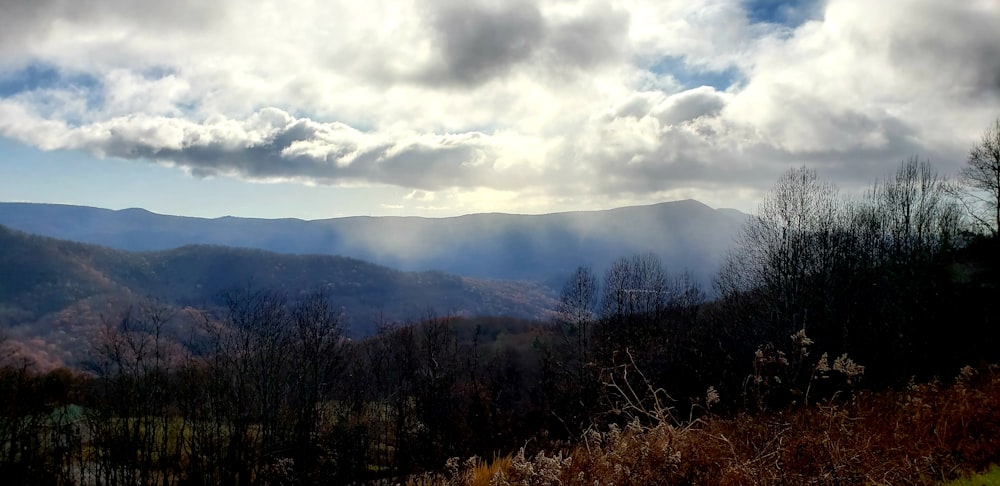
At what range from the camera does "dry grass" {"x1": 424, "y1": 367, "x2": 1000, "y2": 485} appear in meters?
6.21

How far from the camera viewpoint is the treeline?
18797mm

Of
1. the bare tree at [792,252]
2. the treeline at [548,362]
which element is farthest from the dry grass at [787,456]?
the bare tree at [792,252]

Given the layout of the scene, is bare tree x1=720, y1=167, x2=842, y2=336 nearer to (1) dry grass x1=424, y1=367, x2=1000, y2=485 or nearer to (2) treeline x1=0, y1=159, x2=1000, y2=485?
(2) treeline x1=0, y1=159, x2=1000, y2=485

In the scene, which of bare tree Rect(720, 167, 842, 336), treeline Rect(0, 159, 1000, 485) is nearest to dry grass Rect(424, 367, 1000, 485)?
treeline Rect(0, 159, 1000, 485)

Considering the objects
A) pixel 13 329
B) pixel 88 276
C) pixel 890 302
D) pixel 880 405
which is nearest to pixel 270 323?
pixel 880 405

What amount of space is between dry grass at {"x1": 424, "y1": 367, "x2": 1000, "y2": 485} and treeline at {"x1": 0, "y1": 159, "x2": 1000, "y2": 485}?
958 centimetres

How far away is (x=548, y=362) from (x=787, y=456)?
36.8m

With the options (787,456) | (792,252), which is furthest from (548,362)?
(787,456)

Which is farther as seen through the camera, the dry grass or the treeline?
the treeline

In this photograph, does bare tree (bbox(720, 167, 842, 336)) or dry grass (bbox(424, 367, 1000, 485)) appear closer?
dry grass (bbox(424, 367, 1000, 485))

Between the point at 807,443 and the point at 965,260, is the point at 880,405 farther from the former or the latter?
the point at 965,260

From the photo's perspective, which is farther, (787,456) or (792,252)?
(792,252)

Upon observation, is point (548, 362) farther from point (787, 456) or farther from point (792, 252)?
point (787, 456)

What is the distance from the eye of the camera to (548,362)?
4303 cm
